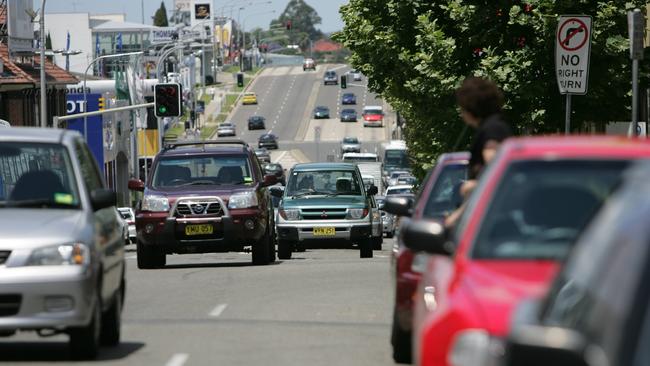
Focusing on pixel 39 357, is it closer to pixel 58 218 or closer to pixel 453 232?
pixel 58 218

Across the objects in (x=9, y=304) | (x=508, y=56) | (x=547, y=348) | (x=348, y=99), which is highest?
(x=547, y=348)

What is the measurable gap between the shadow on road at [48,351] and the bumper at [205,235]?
1146 cm

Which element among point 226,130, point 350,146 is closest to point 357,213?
point 350,146

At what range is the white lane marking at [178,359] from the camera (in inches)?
469

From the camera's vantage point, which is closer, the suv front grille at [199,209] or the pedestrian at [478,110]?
the pedestrian at [478,110]

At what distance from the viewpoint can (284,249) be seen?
30.2 metres

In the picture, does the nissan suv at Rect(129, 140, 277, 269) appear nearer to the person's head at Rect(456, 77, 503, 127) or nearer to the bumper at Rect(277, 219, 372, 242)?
the bumper at Rect(277, 219, 372, 242)

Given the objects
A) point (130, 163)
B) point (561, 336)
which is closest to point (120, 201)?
point (130, 163)

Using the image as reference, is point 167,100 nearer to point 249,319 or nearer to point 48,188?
point 249,319

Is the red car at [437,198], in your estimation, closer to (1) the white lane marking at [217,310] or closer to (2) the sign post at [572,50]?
(1) the white lane marking at [217,310]

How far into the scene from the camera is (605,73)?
30.5 meters

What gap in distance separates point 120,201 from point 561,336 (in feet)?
289

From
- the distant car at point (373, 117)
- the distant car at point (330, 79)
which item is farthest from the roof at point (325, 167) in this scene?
the distant car at point (330, 79)

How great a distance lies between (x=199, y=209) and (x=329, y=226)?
17.8 ft
